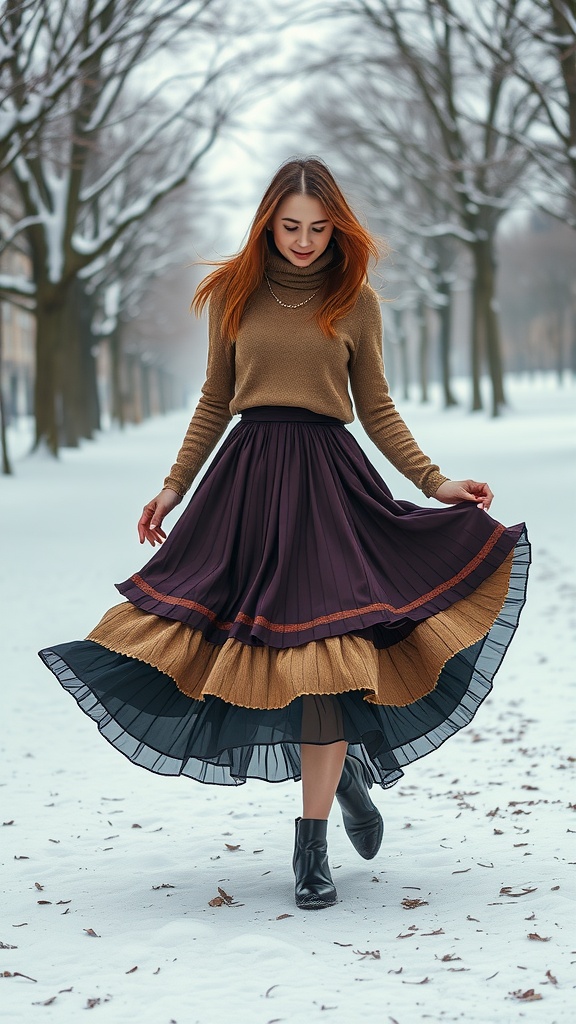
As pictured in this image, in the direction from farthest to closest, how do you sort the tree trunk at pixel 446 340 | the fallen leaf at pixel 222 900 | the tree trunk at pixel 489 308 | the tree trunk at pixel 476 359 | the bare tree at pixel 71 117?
the tree trunk at pixel 446 340, the tree trunk at pixel 476 359, the tree trunk at pixel 489 308, the bare tree at pixel 71 117, the fallen leaf at pixel 222 900

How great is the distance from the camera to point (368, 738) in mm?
3393

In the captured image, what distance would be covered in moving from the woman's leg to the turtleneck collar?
1245 mm

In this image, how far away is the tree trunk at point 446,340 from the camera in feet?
109

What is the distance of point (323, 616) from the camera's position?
330 centimetres

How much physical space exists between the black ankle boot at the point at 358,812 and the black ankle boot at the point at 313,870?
302 mm

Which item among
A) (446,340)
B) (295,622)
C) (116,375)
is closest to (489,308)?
(446,340)

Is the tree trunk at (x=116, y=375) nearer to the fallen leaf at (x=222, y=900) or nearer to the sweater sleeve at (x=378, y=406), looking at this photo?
the sweater sleeve at (x=378, y=406)

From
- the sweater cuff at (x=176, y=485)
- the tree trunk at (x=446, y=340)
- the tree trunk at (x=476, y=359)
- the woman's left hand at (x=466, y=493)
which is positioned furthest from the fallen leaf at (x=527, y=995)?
the tree trunk at (x=446, y=340)

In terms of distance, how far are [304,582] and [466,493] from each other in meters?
0.55

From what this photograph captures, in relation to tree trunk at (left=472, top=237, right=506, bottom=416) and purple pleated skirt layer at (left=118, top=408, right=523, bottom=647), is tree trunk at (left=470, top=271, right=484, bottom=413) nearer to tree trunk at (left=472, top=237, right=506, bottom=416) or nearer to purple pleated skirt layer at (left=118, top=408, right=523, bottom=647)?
tree trunk at (left=472, top=237, right=506, bottom=416)

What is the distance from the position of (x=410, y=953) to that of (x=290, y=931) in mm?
325

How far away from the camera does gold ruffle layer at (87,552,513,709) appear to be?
126 inches

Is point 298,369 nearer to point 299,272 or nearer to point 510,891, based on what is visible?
point 299,272

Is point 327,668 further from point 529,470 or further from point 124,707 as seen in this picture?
point 529,470
